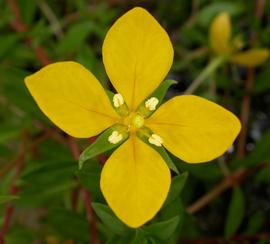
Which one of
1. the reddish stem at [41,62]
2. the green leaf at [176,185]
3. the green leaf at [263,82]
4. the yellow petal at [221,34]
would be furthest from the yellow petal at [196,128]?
the green leaf at [263,82]

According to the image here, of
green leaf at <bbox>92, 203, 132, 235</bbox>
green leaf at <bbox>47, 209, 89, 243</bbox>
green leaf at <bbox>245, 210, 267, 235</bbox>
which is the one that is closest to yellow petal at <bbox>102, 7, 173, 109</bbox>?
green leaf at <bbox>92, 203, 132, 235</bbox>

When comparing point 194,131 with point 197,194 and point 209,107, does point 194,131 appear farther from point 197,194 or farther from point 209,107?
point 197,194

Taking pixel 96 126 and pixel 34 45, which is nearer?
pixel 96 126

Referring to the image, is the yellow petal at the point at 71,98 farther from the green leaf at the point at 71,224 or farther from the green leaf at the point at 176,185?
the green leaf at the point at 71,224

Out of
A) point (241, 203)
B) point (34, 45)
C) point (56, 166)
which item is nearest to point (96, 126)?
point (56, 166)

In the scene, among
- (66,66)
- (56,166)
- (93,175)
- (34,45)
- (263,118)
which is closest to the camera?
(66,66)

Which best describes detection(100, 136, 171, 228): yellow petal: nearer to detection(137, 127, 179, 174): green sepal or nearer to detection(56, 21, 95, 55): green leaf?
detection(137, 127, 179, 174): green sepal

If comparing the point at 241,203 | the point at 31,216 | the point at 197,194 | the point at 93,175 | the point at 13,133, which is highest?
the point at 93,175
